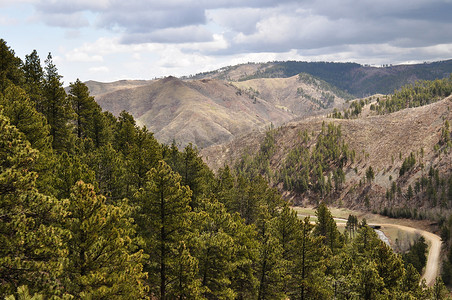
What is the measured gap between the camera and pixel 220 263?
24422mm

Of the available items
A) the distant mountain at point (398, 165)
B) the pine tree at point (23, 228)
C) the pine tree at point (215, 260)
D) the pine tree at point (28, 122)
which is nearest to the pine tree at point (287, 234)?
the pine tree at point (215, 260)

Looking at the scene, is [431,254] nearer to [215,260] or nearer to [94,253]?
[215,260]

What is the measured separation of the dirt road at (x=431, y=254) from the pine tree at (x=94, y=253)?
80.1 meters

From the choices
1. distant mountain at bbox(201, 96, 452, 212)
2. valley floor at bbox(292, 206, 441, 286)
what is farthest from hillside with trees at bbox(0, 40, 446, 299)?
distant mountain at bbox(201, 96, 452, 212)

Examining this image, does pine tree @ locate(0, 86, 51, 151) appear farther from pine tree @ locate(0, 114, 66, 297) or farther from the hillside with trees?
pine tree @ locate(0, 114, 66, 297)

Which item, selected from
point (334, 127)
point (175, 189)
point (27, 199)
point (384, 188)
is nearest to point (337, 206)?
point (384, 188)

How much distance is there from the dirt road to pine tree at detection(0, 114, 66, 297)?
8396 cm

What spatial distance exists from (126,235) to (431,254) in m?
97.8

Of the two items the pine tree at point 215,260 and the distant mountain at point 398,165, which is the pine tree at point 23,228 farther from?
the distant mountain at point 398,165

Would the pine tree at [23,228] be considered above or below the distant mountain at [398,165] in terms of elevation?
above

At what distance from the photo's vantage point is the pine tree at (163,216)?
2165 centimetres

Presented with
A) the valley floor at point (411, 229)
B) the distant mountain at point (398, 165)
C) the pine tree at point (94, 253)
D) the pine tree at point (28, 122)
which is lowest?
the valley floor at point (411, 229)

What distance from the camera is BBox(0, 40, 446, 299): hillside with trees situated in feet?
40.2

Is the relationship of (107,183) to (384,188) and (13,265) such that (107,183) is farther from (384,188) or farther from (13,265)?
(384,188)
